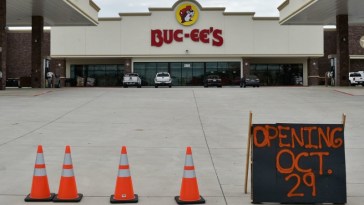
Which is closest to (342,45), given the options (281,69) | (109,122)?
(281,69)

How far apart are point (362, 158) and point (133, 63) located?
1623 inches

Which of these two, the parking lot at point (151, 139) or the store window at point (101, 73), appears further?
the store window at point (101, 73)

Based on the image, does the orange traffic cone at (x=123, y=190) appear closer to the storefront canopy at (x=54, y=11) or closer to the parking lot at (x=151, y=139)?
the parking lot at (x=151, y=139)

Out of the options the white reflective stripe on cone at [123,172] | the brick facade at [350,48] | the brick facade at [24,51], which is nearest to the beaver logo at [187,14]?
the brick facade at [24,51]

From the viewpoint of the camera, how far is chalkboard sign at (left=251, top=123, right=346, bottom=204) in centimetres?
625

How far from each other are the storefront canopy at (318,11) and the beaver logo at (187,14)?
466 inches

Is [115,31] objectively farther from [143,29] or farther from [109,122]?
[109,122]

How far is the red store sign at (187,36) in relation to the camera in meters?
47.7

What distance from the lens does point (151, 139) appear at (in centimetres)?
1169

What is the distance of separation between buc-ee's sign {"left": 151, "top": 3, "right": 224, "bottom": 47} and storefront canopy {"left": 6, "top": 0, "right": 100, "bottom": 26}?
10565 millimetres

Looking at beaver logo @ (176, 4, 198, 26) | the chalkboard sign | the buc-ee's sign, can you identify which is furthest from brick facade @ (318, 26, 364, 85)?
the chalkboard sign

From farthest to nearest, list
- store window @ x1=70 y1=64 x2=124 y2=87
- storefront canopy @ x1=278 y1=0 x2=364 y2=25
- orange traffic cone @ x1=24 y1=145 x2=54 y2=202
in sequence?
store window @ x1=70 y1=64 x2=124 y2=87
storefront canopy @ x1=278 y1=0 x2=364 y2=25
orange traffic cone @ x1=24 y1=145 x2=54 y2=202

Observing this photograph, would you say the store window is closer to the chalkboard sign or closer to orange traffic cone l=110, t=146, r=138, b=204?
orange traffic cone l=110, t=146, r=138, b=204

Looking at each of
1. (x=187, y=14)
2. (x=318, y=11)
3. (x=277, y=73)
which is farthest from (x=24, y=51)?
(x=318, y=11)
